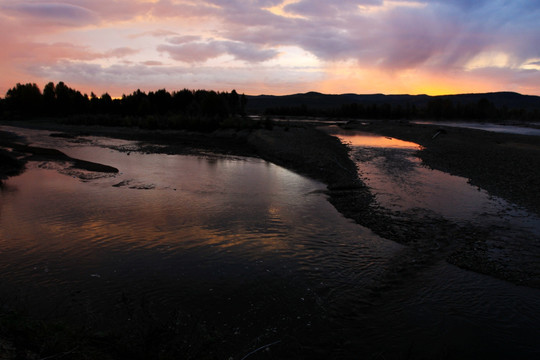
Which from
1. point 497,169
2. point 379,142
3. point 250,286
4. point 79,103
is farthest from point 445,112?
point 250,286

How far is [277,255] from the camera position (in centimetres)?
884

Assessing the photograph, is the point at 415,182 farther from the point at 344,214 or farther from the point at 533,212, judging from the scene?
the point at 344,214

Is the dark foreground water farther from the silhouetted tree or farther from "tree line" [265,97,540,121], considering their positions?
"tree line" [265,97,540,121]

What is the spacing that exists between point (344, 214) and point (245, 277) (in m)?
6.07

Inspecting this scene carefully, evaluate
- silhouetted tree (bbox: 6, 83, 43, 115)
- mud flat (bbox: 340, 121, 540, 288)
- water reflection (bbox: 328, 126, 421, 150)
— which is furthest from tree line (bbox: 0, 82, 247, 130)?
mud flat (bbox: 340, 121, 540, 288)

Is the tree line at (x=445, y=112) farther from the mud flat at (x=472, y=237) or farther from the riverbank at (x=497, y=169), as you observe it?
the mud flat at (x=472, y=237)

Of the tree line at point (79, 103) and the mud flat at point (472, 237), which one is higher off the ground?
the tree line at point (79, 103)

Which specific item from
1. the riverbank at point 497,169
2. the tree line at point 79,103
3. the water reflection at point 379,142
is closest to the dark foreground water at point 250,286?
the riverbank at point 497,169

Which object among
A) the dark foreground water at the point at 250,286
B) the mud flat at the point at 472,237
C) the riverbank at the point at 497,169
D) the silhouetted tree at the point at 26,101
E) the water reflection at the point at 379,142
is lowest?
the dark foreground water at the point at 250,286

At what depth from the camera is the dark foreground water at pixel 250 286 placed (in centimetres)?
560

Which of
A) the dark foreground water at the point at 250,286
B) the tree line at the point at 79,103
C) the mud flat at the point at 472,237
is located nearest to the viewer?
the dark foreground water at the point at 250,286

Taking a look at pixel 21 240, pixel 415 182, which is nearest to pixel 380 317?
pixel 21 240

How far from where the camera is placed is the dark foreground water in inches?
220

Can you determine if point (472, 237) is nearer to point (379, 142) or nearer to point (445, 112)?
point (379, 142)
